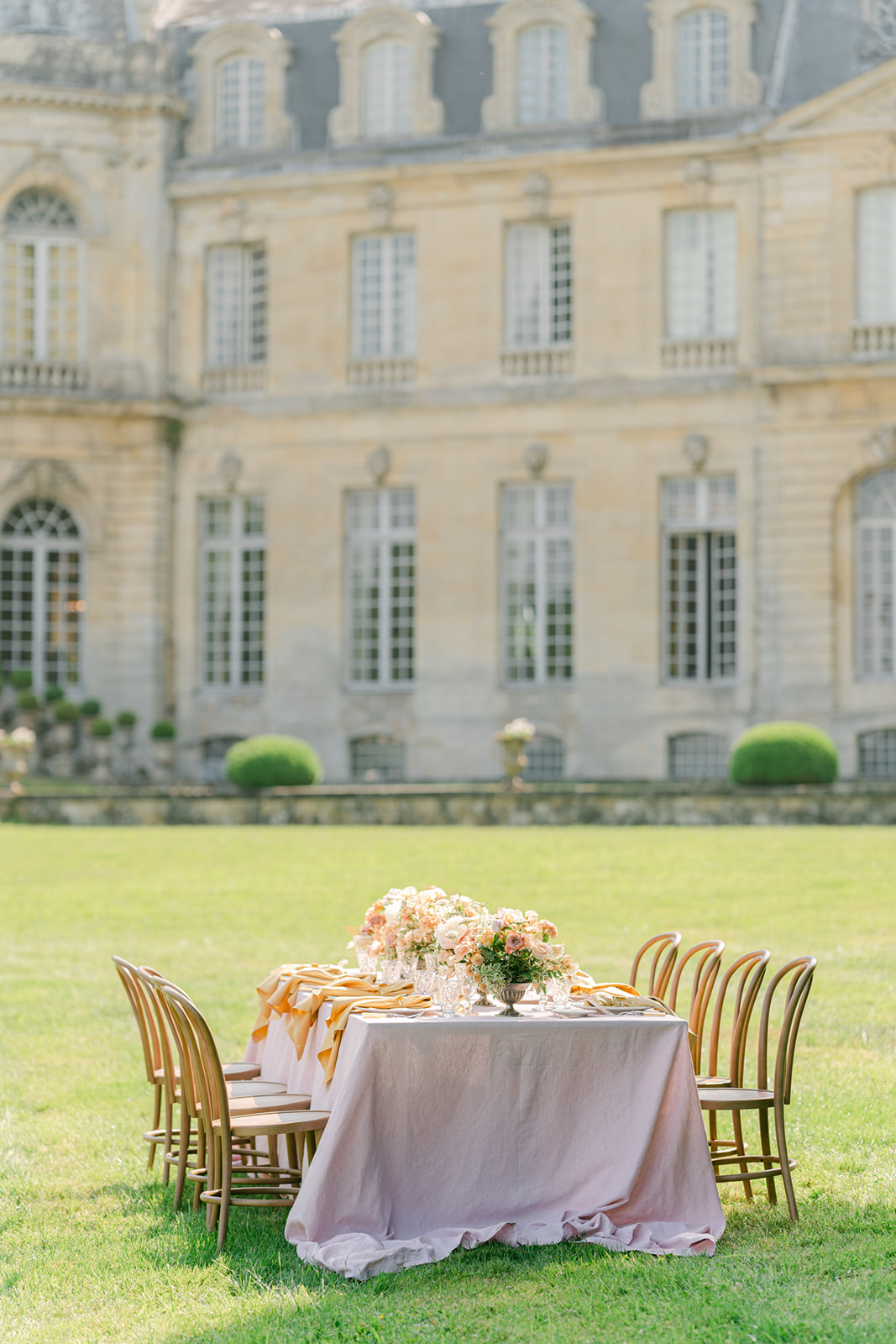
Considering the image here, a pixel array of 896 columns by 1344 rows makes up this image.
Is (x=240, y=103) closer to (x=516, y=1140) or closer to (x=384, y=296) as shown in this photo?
(x=384, y=296)

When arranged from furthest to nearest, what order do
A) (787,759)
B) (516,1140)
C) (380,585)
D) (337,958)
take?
(380,585) < (787,759) < (337,958) < (516,1140)

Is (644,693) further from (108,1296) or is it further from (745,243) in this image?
(108,1296)

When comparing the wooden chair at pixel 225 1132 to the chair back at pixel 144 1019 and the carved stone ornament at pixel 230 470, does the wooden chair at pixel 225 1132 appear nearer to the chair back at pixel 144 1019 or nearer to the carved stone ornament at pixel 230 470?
the chair back at pixel 144 1019

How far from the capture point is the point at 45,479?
2589 centimetres

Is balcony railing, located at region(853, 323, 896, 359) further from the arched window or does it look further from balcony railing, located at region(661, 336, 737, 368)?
the arched window

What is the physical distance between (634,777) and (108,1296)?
62.9 feet

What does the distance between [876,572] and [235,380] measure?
952cm

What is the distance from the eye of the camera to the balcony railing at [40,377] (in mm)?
25828

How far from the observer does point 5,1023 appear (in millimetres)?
9969

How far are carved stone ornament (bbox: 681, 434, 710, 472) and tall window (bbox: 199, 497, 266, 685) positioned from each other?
628 cm

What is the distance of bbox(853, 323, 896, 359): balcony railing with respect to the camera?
23.8 meters

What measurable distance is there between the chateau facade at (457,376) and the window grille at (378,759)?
0.05m

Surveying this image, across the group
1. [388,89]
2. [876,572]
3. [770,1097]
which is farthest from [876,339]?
[770,1097]

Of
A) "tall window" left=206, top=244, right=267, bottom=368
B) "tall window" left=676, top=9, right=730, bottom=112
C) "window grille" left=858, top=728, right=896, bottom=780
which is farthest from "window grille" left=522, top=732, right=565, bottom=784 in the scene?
"tall window" left=676, top=9, right=730, bottom=112
